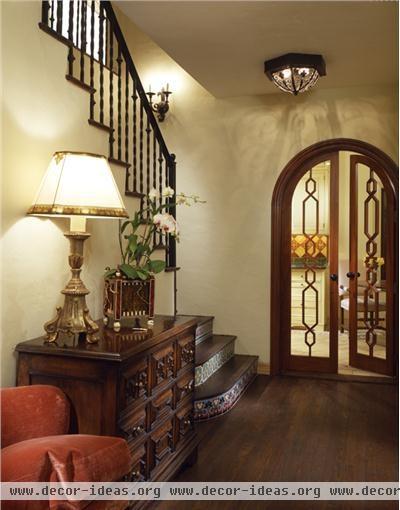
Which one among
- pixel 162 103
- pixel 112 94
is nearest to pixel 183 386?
pixel 112 94

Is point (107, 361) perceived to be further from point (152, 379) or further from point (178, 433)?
point (178, 433)

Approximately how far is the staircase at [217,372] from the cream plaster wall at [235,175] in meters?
0.24

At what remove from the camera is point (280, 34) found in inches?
131

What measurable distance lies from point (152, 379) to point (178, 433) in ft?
1.71

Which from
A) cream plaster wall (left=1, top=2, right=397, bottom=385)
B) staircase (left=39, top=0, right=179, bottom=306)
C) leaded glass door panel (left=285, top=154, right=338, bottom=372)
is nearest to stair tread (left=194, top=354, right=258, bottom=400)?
cream plaster wall (left=1, top=2, right=397, bottom=385)

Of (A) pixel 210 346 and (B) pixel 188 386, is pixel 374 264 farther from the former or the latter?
(B) pixel 188 386

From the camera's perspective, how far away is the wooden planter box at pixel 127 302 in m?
2.46

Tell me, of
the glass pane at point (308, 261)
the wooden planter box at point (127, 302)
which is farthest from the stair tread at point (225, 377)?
the wooden planter box at point (127, 302)

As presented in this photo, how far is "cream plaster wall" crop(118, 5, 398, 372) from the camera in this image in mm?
4668

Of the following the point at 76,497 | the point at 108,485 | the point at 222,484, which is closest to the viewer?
the point at 76,497

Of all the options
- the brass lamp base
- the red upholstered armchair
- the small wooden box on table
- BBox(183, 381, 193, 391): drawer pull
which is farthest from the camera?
BBox(183, 381, 193, 391): drawer pull

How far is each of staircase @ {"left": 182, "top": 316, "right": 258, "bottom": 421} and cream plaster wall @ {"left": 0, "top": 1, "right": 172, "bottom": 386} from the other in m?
1.61

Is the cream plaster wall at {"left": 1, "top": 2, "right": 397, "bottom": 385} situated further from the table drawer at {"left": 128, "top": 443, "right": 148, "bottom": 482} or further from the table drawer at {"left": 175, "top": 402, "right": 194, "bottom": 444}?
the table drawer at {"left": 128, "top": 443, "right": 148, "bottom": 482}

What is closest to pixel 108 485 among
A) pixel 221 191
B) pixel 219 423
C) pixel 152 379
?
pixel 152 379
